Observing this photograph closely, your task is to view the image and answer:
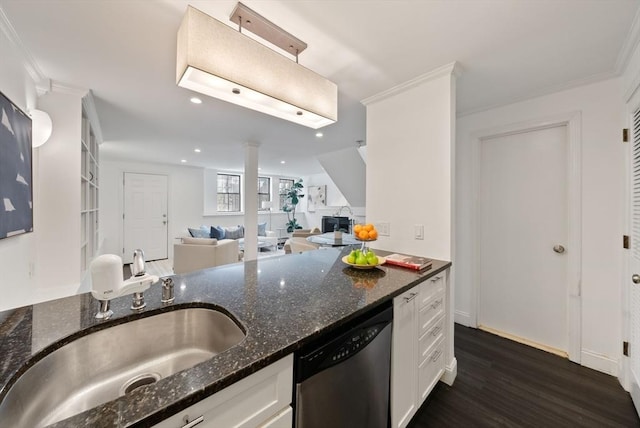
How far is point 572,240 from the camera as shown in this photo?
2143mm

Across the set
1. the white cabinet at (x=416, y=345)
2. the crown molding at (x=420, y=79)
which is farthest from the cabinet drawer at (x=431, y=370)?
the crown molding at (x=420, y=79)

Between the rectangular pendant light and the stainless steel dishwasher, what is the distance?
122 centimetres

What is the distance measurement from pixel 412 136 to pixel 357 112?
0.92 meters

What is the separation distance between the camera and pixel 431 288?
5.41 ft

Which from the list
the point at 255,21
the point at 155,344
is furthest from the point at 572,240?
the point at 155,344

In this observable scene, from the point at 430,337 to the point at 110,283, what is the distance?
1731 millimetres

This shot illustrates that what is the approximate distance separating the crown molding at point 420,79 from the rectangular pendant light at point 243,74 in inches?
32.5

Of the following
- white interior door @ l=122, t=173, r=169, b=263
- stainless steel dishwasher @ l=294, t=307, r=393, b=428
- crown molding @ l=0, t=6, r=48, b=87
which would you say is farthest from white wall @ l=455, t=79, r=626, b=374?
white interior door @ l=122, t=173, r=169, b=263

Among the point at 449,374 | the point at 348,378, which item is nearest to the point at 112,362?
the point at 348,378

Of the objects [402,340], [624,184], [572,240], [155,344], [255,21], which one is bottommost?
→ [402,340]

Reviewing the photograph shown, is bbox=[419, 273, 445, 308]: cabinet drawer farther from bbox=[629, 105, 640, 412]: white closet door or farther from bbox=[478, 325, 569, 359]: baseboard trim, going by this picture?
bbox=[478, 325, 569, 359]: baseboard trim

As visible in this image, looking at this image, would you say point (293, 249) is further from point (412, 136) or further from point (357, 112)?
point (412, 136)

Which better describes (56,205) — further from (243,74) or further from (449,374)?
(449,374)

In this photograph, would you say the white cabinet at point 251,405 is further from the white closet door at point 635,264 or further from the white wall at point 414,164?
the white closet door at point 635,264
